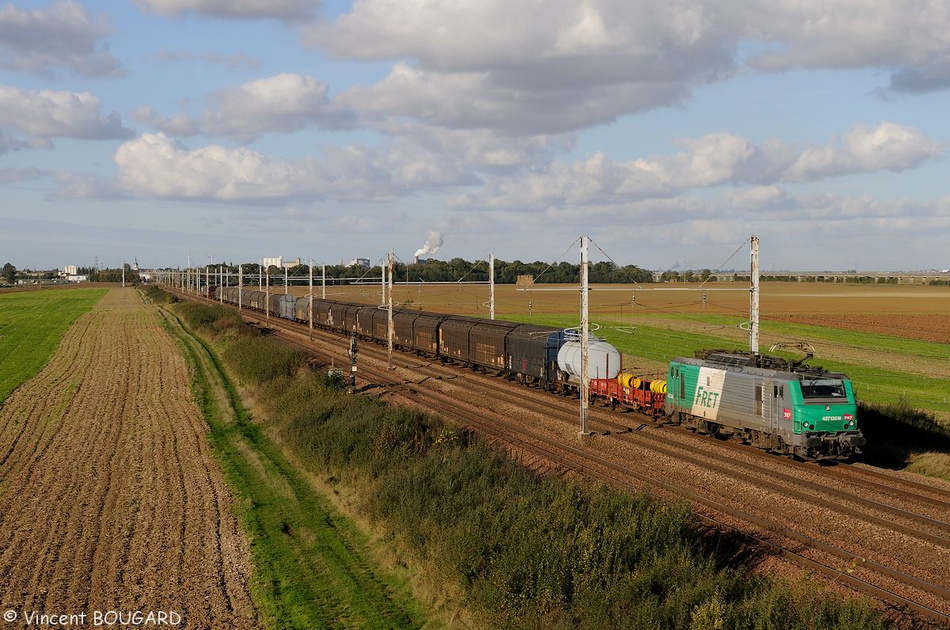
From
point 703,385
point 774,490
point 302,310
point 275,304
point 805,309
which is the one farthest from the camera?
point 805,309

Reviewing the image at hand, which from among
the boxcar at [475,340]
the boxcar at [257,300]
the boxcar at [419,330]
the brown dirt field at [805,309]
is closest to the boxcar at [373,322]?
the boxcar at [419,330]

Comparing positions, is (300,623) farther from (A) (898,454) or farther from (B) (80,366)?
(B) (80,366)

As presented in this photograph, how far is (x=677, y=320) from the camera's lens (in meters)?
94.7

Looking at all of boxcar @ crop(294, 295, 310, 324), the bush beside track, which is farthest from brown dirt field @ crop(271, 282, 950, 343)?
the bush beside track

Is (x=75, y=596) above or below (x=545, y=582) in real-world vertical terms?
below

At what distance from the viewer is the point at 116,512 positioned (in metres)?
22.1

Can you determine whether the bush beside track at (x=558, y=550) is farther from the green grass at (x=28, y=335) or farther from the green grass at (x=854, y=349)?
the green grass at (x=28, y=335)

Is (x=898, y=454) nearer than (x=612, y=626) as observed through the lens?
No

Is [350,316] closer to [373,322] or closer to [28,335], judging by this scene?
[373,322]

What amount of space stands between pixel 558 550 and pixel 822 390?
15296 millimetres

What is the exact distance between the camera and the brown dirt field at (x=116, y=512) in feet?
54.1

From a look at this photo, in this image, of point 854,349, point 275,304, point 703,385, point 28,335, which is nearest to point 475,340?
point 703,385

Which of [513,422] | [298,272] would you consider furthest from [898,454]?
[298,272]

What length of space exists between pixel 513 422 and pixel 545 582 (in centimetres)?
1948
